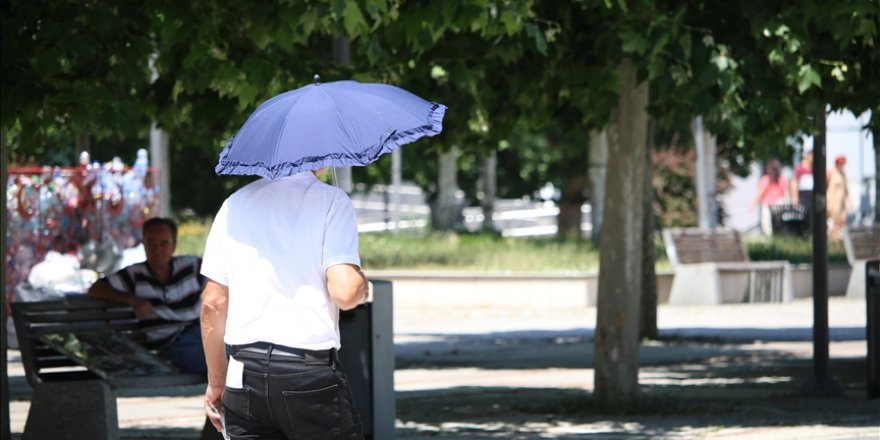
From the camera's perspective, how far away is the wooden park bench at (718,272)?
22234mm

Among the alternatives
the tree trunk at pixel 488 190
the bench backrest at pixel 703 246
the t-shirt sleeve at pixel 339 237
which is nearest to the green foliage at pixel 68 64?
the t-shirt sleeve at pixel 339 237

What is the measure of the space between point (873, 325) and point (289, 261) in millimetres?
7057

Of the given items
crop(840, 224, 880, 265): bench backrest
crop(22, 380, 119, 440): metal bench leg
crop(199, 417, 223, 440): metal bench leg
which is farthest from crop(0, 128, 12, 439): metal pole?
crop(840, 224, 880, 265): bench backrest

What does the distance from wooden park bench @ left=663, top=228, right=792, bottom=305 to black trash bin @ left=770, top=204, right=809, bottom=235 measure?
18.7 feet

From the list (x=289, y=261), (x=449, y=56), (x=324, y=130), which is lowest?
(x=289, y=261)

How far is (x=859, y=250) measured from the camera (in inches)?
907

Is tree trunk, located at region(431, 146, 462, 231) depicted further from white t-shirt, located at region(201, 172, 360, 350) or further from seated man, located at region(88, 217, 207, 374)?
white t-shirt, located at region(201, 172, 360, 350)

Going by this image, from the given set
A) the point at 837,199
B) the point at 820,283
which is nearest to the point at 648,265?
→ the point at 820,283

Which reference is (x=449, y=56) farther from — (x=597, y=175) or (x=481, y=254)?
(x=597, y=175)

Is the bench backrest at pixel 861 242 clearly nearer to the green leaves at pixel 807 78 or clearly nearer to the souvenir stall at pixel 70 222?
the souvenir stall at pixel 70 222

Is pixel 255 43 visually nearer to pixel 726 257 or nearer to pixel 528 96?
pixel 528 96

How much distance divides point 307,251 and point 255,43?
15.0 ft

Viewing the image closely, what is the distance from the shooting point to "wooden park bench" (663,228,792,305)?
22.2 metres

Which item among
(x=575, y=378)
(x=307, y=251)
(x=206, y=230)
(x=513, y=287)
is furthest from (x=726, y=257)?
(x=307, y=251)
